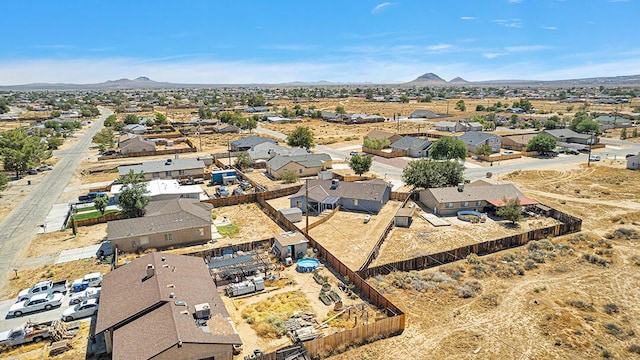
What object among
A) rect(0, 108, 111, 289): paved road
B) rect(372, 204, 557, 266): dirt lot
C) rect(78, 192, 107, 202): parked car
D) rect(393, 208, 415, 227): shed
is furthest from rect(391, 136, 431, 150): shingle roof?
rect(0, 108, 111, 289): paved road

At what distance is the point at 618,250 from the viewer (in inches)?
1430

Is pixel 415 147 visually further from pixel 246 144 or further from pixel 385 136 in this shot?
pixel 246 144

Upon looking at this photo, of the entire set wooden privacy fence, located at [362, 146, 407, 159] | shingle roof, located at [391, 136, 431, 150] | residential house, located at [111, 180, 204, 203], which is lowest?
residential house, located at [111, 180, 204, 203]

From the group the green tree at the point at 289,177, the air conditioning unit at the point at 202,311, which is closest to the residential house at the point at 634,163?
the green tree at the point at 289,177

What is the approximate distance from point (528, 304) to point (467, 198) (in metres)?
18.9

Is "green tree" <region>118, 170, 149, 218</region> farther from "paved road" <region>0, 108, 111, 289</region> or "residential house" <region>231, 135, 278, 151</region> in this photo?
"residential house" <region>231, 135, 278, 151</region>

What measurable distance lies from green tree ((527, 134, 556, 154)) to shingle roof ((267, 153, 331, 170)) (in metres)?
41.2

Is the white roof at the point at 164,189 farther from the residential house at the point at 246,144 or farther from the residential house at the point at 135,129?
the residential house at the point at 135,129

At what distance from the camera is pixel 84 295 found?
28156 millimetres

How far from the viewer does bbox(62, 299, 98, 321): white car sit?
85.6 ft

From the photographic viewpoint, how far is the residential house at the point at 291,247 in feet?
111

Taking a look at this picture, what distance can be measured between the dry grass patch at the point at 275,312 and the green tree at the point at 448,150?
154 feet

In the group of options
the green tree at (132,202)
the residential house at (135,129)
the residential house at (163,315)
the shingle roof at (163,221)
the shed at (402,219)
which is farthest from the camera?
the residential house at (135,129)

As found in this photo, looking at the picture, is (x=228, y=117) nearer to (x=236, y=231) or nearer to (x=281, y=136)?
(x=281, y=136)
